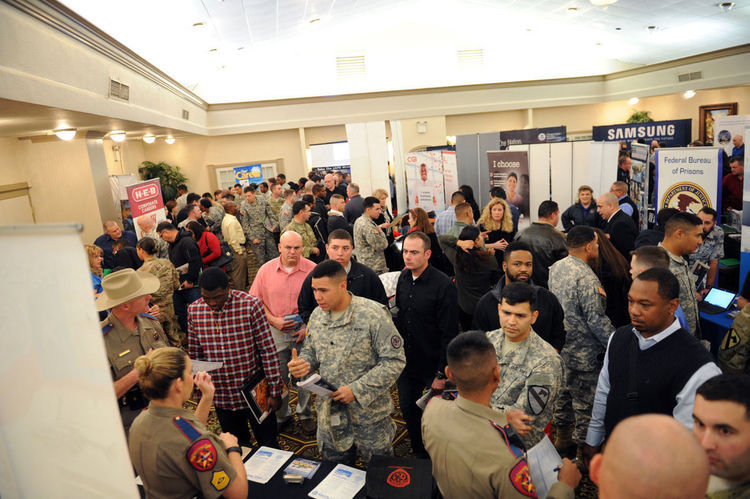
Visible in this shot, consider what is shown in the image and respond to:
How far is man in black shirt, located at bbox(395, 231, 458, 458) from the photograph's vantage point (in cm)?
325

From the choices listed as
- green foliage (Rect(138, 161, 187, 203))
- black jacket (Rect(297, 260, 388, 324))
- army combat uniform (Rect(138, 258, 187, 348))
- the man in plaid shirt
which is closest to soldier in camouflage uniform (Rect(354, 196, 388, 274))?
black jacket (Rect(297, 260, 388, 324))

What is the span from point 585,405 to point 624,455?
7.83 ft

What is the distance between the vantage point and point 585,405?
11.0 feet

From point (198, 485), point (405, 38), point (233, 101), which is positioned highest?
point (405, 38)

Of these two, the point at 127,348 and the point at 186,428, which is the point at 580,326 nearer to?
the point at 186,428

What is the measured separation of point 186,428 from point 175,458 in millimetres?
112

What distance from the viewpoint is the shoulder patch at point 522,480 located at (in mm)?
1602

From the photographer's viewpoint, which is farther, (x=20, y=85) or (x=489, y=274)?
(x=489, y=274)

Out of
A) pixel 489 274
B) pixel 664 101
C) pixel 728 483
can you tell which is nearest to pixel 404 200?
pixel 489 274

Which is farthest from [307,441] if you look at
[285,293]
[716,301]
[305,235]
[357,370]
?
[716,301]

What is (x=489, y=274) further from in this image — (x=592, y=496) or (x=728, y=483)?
(x=728, y=483)

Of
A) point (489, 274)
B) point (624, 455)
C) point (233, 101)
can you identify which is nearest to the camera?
point (624, 455)

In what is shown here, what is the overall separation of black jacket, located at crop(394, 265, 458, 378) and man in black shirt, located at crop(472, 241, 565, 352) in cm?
21

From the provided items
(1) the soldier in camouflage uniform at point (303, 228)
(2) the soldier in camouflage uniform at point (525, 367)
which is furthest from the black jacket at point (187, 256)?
(2) the soldier in camouflage uniform at point (525, 367)
